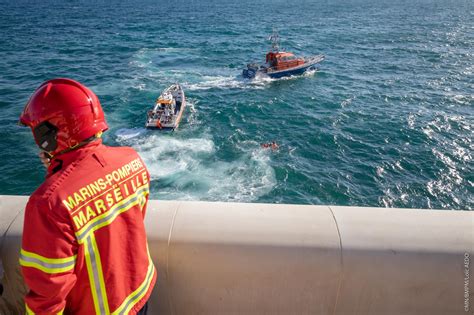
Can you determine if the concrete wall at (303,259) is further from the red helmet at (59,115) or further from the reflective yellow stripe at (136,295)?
the red helmet at (59,115)

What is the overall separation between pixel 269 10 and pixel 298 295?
322 feet

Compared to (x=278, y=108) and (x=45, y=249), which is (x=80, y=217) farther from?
(x=278, y=108)

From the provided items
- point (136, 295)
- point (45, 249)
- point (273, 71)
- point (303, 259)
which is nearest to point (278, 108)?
point (273, 71)

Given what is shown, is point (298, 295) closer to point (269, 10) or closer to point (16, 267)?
point (16, 267)

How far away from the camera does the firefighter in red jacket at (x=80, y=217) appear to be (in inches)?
71.4

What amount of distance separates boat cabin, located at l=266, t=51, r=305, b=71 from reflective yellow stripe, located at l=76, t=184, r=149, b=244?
36.8m

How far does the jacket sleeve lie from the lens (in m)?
1.79

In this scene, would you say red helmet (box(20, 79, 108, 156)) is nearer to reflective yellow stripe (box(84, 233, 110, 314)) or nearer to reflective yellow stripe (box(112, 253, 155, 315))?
reflective yellow stripe (box(84, 233, 110, 314))

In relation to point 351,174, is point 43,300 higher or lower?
higher

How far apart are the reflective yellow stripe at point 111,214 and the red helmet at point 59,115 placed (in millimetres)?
437

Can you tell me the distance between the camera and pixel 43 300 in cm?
189

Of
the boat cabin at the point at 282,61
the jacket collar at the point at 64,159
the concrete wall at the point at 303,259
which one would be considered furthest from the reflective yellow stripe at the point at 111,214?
the boat cabin at the point at 282,61

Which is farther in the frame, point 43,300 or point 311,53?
point 311,53

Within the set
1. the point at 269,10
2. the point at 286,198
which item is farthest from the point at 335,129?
the point at 269,10
